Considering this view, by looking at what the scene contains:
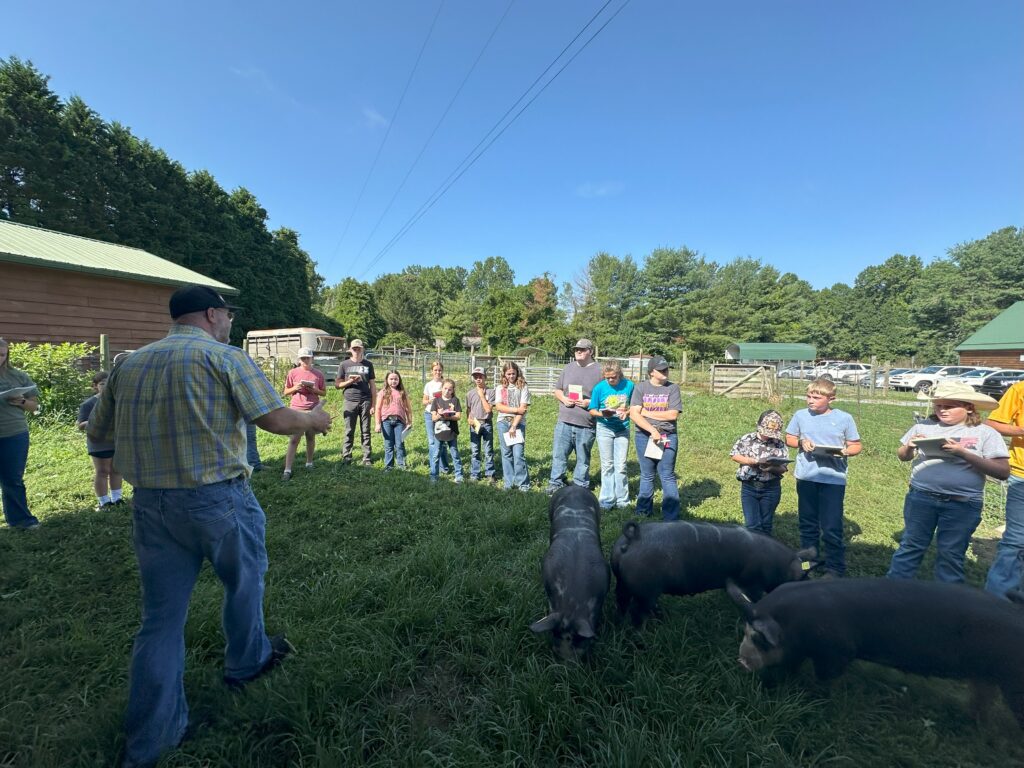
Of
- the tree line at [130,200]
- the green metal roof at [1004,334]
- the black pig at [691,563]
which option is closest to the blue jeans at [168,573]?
the black pig at [691,563]

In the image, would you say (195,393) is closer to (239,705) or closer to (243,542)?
(243,542)

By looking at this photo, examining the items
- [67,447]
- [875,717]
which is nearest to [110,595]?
[875,717]

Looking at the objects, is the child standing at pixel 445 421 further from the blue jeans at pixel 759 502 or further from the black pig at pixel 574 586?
the blue jeans at pixel 759 502

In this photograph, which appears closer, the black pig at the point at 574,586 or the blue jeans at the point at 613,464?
the black pig at the point at 574,586

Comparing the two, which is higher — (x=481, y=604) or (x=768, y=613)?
(x=768, y=613)

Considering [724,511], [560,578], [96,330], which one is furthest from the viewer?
[96,330]

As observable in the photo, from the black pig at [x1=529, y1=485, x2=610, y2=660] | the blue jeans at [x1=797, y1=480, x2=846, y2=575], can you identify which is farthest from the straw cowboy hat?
the black pig at [x1=529, y1=485, x2=610, y2=660]

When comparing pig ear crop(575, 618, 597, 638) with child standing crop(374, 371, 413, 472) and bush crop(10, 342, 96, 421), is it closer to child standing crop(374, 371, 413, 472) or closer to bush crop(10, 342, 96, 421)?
child standing crop(374, 371, 413, 472)

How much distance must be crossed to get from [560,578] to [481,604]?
2.42 ft

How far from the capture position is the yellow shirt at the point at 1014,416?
318cm

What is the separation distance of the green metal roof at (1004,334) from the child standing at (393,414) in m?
39.5

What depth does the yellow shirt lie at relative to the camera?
125 inches

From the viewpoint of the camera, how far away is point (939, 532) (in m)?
3.39

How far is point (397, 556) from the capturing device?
412 cm
